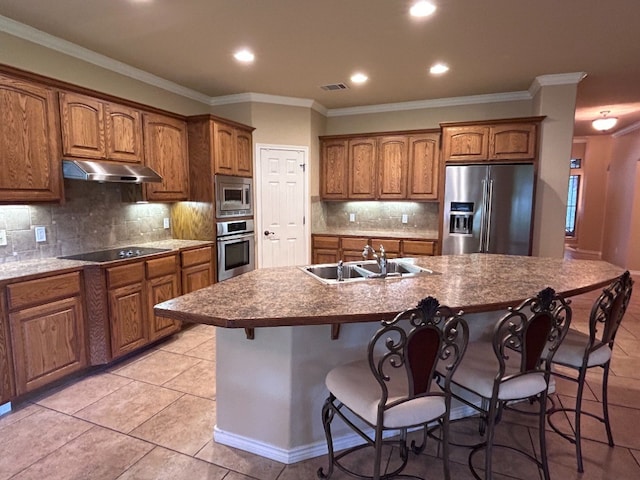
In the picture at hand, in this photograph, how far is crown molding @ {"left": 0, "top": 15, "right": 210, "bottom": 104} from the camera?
9.52 feet

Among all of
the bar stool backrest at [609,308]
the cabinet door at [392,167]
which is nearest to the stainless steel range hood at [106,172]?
the cabinet door at [392,167]

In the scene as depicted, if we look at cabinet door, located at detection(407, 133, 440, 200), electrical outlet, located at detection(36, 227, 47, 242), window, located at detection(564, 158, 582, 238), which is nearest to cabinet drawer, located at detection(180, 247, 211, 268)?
electrical outlet, located at detection(36, 227, 47, 242)

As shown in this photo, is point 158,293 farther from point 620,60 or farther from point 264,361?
point 620,60

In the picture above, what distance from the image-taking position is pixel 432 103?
5.13 m

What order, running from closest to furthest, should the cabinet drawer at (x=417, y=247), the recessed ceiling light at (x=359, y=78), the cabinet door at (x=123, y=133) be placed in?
the cabinet door at (x=123, y=133) < the recessed ceiling light at (x=359, y=78) < the cabinet drawer at (x=417, y=247)

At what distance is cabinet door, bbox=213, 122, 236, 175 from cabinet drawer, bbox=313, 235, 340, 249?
5.09 feet

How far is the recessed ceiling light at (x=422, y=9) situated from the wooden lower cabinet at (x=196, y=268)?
2861 mm

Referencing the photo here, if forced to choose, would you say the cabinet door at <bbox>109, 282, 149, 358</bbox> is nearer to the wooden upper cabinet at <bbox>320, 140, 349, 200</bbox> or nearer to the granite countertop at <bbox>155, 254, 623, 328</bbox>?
the granite countertop at <bbox>155, 254, 623, 328</bbox>

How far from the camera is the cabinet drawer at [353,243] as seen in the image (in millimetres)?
5188

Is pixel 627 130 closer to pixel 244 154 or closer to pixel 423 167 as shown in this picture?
pixel 423 167

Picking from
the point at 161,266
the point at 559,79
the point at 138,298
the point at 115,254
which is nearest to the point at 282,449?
the point at 138,298

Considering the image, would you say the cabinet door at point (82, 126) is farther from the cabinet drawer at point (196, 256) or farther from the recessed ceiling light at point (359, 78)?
the recessed ceiling light at point (359, 78)

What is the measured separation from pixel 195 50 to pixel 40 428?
3.10 m

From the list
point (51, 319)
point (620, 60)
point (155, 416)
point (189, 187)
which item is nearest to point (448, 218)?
point (620, 60)
